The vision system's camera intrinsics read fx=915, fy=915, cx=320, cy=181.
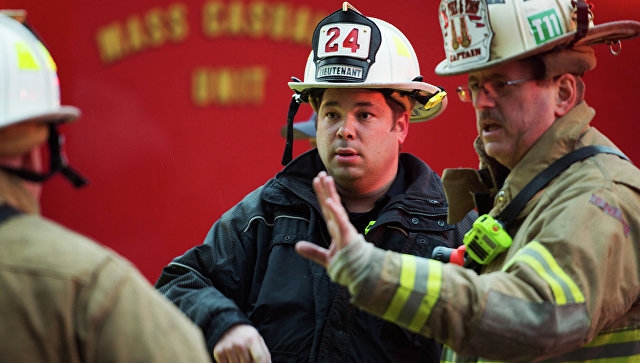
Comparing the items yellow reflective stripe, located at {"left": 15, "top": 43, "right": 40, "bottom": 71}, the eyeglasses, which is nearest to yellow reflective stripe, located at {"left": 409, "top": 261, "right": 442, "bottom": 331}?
the eyeglasses

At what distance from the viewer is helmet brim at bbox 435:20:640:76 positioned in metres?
2.58

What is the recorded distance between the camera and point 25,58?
6.51 ft

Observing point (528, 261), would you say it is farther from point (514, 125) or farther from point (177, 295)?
point (177, 295)

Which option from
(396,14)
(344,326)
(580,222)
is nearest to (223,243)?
(344,326)

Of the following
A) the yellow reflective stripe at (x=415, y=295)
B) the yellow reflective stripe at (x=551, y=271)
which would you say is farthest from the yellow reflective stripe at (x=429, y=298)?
the yellow reflective stripe at (x=551, y=271)

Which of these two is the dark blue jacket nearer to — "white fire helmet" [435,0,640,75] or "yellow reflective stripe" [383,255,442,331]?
"white fire helmet" [435,0,640,75]

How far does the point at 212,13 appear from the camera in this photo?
6062 mm

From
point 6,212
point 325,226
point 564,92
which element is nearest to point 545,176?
point 564,92

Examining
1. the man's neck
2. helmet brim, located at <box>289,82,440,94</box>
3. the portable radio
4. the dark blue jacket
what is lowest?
the dark blue jacket

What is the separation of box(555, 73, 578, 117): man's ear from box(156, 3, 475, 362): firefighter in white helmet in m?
0.82

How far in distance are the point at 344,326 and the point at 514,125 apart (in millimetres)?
947

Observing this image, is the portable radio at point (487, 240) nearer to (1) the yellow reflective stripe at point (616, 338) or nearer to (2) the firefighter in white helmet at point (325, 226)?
(1) the yellow reflective stripe at point (616, 338)

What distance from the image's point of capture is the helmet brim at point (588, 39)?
2578mm

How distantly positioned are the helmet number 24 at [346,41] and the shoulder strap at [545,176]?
3.71 ft
